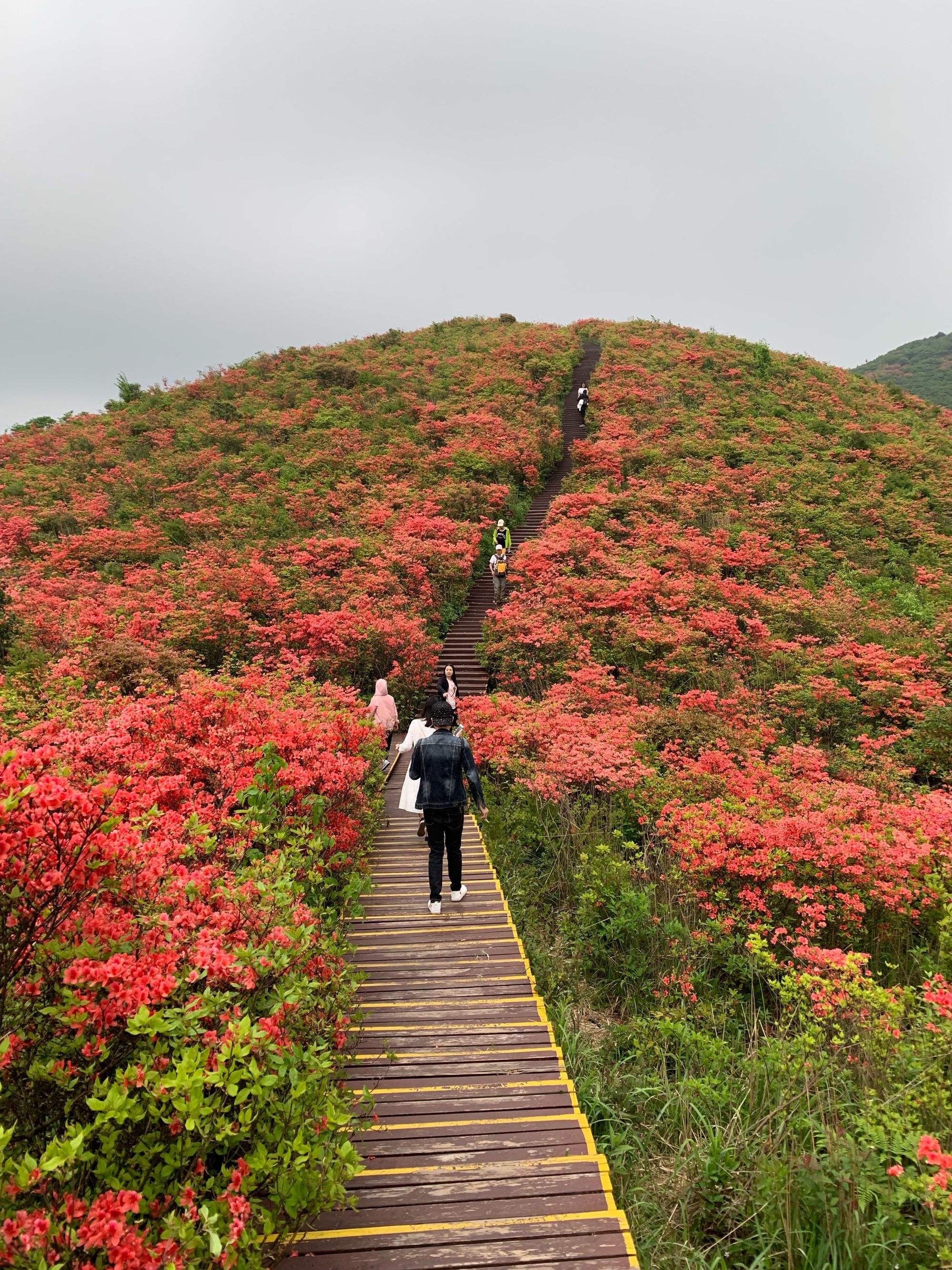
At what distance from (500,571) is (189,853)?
11605 mm

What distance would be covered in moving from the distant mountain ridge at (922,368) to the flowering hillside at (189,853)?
46.4m

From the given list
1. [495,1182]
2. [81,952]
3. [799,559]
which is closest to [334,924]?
[495,1182]

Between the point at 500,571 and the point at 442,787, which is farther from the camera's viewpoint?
the point at 500,571

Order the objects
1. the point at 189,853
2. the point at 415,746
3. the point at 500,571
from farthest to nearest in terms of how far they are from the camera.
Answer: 1. the point at 500,571
2. the point at 415,746
3. the point at 189,853

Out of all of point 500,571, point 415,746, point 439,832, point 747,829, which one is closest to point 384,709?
point 415,746

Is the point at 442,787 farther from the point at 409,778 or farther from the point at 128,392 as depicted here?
the point at 128,392

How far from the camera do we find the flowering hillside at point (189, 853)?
208cm

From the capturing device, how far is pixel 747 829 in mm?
5812

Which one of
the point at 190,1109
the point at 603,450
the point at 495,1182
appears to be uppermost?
the point at 603,450

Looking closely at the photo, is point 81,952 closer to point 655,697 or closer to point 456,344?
point 655,697

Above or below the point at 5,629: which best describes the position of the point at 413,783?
below

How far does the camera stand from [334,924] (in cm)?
480

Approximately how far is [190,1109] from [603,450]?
2077cm

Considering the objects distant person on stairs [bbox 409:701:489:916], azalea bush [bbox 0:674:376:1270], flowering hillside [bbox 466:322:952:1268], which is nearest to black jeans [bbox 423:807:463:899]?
distant person on stairs [bbox 409:701:489:916]
